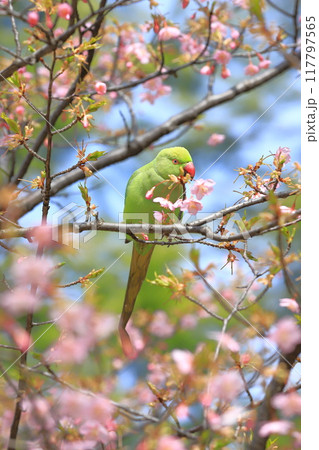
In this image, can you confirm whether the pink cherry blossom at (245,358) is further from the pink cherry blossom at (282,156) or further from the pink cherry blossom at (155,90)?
the pink cherry blossom at (155,90)

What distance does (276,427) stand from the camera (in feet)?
2.07

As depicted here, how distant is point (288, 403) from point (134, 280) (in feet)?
1.24

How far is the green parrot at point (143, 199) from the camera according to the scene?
88cm

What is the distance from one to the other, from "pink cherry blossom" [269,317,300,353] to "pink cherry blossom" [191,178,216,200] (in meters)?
0.27

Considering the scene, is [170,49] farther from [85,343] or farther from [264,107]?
[85,343]

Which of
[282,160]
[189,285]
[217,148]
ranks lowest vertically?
[189,285]

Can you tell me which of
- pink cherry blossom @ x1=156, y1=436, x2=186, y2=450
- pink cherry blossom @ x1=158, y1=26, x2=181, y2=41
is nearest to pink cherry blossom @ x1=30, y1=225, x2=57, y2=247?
pink cherry blossom @ x1=156, y1=436, x2=186, y2=450

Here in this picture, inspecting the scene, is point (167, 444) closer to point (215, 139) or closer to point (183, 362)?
point (183, 362)

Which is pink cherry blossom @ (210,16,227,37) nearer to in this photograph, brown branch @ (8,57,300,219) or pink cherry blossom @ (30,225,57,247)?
brown branch @ (8,57,300,219)

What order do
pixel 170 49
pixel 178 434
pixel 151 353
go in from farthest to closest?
pixel 170 49 → pixel 151 353 → pixel 178 434

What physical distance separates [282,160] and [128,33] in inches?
31.7

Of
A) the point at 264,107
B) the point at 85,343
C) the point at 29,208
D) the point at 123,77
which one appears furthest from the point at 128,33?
the point at 85,343

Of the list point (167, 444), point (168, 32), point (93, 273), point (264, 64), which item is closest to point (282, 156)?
point (93, 273)

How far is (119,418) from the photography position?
70 cm
